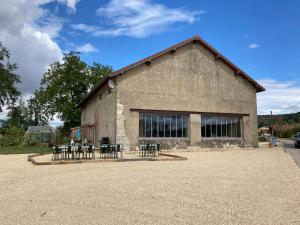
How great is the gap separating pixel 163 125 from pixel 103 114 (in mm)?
5359

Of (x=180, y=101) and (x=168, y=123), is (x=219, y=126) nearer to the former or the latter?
(x=180, y=101)

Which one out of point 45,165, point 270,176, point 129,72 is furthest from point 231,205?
point 129,72

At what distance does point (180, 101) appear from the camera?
24.3 m

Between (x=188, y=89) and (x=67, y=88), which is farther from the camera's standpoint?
(x=67, y=88)

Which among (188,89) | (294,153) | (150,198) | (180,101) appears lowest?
(150,198)

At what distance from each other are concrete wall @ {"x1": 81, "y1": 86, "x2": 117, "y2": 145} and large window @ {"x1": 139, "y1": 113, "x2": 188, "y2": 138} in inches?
80.9

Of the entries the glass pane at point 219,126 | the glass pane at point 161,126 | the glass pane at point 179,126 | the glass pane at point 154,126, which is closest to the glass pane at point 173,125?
the glass pane at point 179,126

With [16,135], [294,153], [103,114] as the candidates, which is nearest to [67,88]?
[16,135]

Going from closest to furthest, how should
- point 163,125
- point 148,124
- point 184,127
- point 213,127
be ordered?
point 148,124 → point 163,125 → point 184,127 → point 213,127

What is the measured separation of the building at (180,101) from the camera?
22375 mm

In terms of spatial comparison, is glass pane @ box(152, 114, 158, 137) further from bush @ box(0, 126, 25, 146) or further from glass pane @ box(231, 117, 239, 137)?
bush @ box(0, 126, 25, 146)

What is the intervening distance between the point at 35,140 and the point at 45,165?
88.5 feet

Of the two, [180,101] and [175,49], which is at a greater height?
[175,49]

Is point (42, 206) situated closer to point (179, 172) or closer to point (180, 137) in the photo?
point (179, 172)
